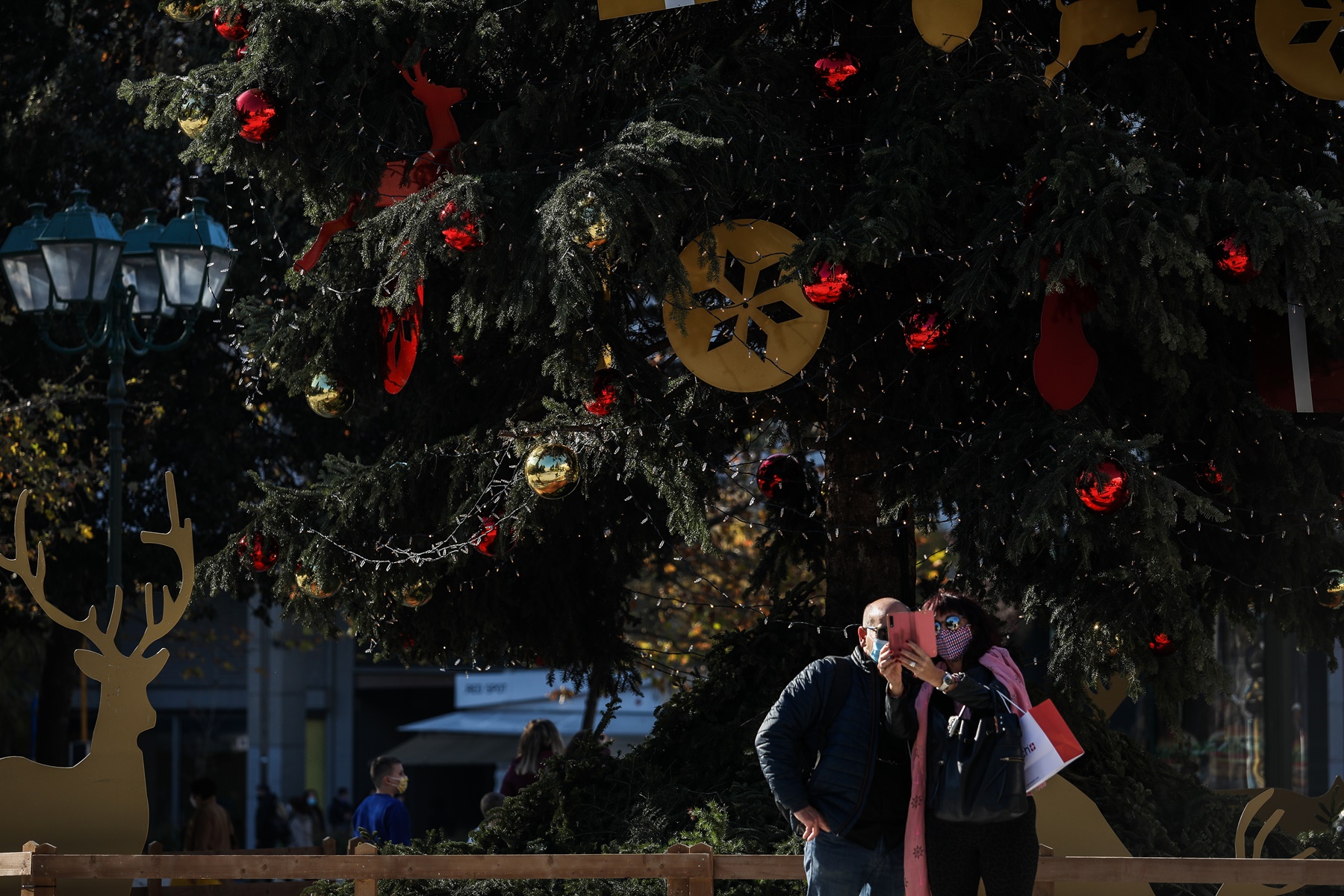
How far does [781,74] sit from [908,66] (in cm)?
63

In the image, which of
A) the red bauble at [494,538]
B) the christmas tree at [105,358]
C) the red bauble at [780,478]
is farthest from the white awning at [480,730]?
the red bauble at [494,538]

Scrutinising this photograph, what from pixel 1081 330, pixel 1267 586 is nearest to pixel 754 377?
pixel 1081 330

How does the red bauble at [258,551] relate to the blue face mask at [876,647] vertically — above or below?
above

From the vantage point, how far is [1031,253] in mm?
5855

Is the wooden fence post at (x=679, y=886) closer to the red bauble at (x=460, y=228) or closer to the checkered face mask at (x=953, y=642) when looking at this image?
the checkered face mask at (x=953, y=642)

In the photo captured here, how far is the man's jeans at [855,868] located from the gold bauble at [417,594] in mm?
3368

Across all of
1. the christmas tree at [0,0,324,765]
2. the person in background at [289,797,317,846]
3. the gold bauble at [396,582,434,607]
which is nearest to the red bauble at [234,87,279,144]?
the gold bauble at [396,582,434,607]

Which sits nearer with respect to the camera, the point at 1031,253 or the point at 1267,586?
the point at 1031,253

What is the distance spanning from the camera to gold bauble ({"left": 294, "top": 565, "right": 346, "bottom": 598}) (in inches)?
294

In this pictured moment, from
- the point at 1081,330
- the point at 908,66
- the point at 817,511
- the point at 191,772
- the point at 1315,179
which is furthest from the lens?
the point at 191,772

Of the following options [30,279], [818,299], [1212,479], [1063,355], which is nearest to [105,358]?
[30,279]

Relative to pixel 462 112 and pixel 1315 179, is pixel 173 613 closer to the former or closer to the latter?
pixel 462 112

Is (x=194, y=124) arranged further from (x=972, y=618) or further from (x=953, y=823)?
(x=953, y=823)

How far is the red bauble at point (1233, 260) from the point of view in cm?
575
